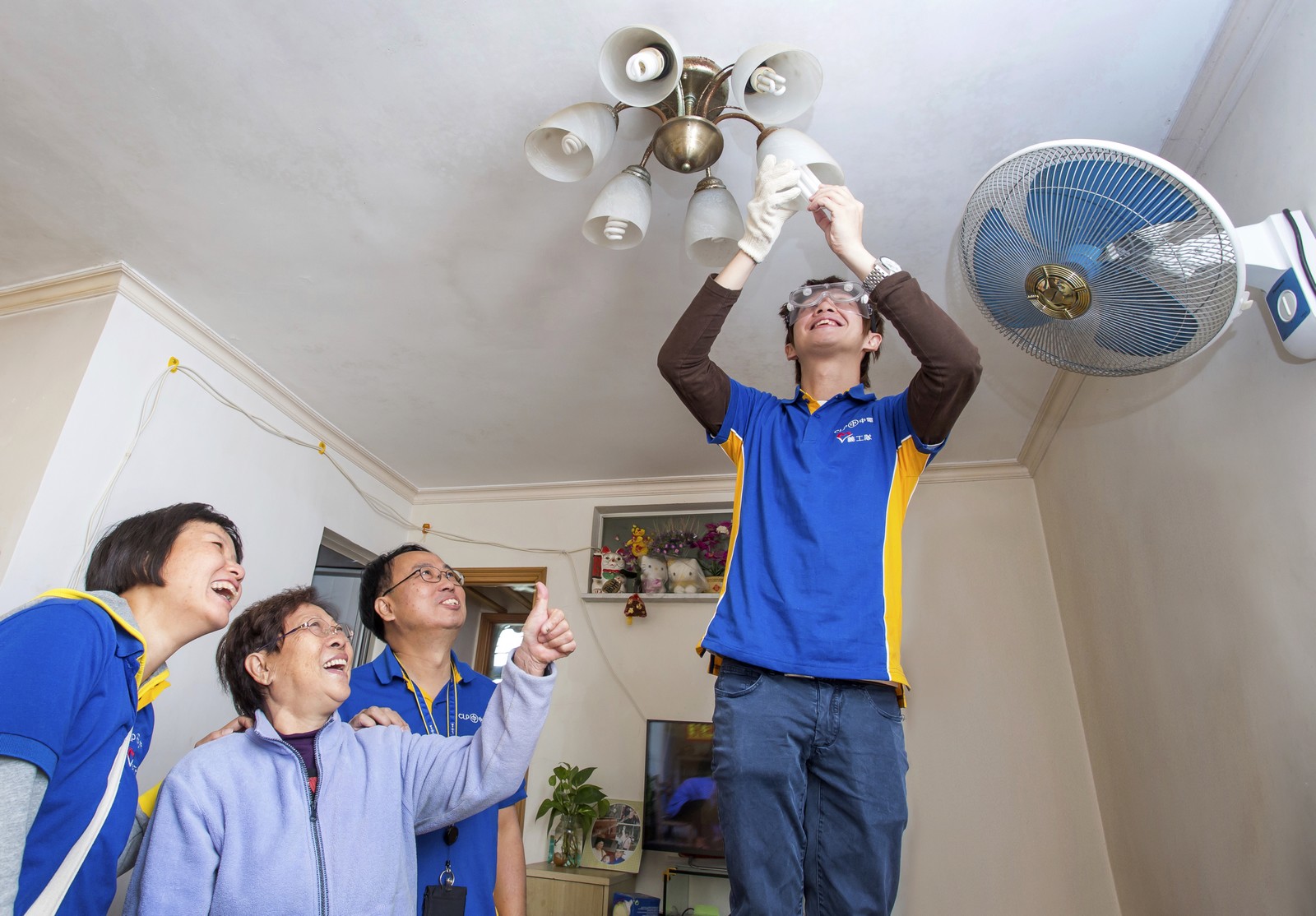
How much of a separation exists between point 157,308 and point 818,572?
8.15ft

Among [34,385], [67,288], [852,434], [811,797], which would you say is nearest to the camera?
[811,797]

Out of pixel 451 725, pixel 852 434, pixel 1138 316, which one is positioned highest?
pixel 1138 316

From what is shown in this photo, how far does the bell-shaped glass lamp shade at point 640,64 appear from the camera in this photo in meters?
1.48

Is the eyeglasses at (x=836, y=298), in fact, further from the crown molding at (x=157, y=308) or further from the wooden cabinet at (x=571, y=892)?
the wooden cabinet at (x=571, y=892)

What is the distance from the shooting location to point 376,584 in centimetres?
199

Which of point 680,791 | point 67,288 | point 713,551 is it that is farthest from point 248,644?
point 713,551

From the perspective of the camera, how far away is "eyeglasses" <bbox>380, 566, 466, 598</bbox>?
191 centimetres

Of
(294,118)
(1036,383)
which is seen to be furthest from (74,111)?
(1036,383)

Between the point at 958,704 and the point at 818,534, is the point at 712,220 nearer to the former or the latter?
the point at 818,534

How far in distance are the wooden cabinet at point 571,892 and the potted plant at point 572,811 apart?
0.40 ft

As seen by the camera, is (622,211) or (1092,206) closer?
(1092,206)

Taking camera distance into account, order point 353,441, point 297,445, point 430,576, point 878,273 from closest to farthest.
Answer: point 878,273 → point 430,576 → point 297,445 → point 353,441

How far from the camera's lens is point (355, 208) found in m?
2.22

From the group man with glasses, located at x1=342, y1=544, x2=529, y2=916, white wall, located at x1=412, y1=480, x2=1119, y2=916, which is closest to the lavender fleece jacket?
man with glasses, located at x1=342, y1=544, x2=529, y2=916
